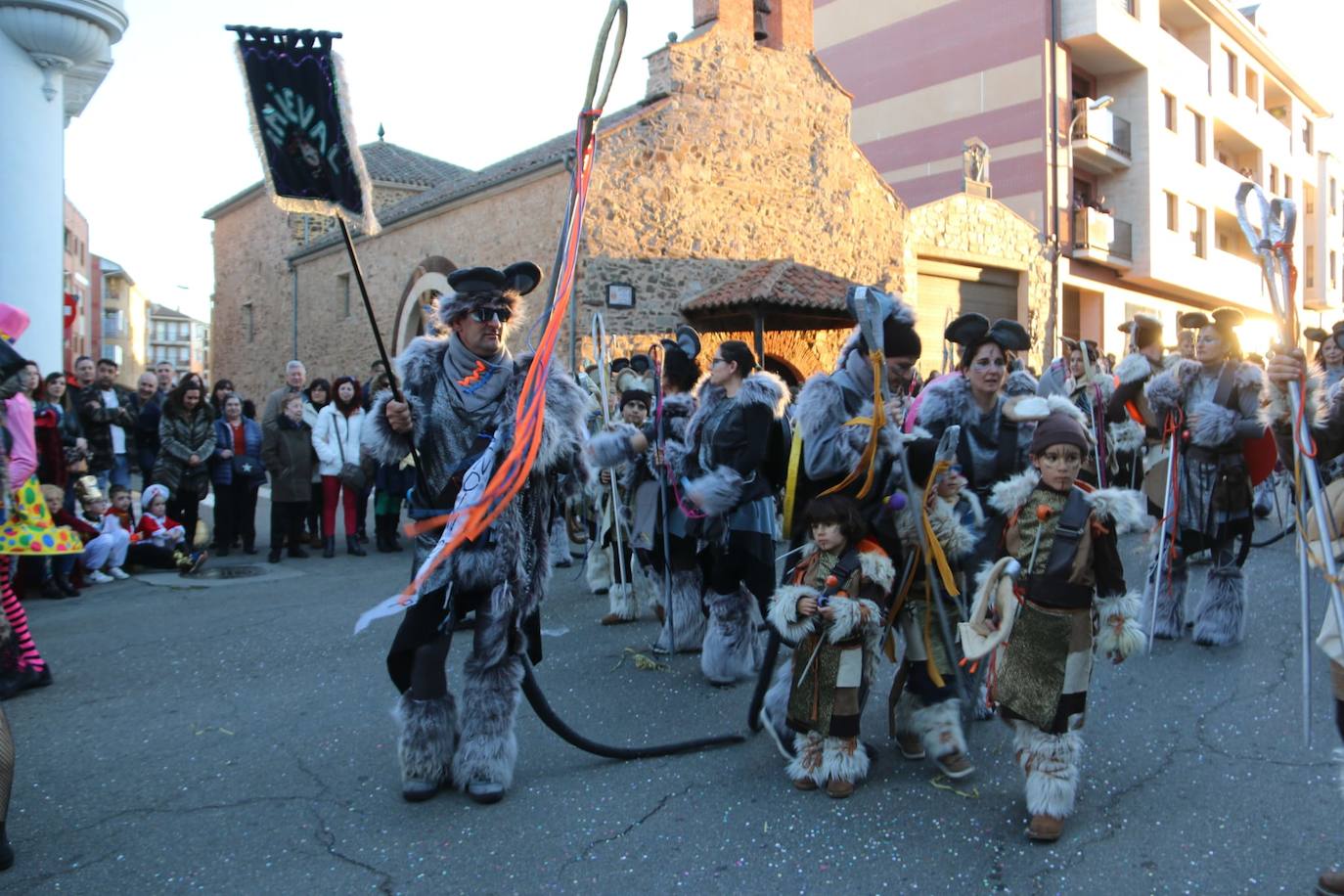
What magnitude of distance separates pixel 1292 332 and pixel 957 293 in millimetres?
19019

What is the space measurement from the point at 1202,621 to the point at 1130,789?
8.10 ft

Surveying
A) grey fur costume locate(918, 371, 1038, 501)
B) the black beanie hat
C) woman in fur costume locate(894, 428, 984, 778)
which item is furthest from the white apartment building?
the black beanie hat

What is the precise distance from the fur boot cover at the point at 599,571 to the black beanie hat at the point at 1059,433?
473cm

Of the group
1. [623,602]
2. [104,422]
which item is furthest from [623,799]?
[104,422]

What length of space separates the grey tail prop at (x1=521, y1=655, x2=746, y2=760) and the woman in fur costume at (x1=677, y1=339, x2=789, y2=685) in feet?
2.95

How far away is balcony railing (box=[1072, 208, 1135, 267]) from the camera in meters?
24.2

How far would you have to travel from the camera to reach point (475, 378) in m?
3.92

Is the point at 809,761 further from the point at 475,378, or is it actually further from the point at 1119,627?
the point at 475,378

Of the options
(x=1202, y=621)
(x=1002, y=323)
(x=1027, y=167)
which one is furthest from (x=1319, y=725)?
(x=1027, y=167)

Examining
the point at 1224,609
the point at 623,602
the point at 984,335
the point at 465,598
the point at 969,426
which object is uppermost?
the point at 984,335

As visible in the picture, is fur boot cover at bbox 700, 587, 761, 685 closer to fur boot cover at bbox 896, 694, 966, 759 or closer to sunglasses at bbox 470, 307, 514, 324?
fur boot cover at bbox 896, 694, 966, 759

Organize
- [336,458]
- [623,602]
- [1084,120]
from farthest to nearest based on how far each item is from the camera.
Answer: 1. [1084,120]
2. [336,458]
3. [623,602]

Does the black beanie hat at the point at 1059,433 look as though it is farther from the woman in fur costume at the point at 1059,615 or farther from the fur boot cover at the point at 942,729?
the fur boot cover at the point at 942,729

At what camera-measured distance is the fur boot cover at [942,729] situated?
397 cm
